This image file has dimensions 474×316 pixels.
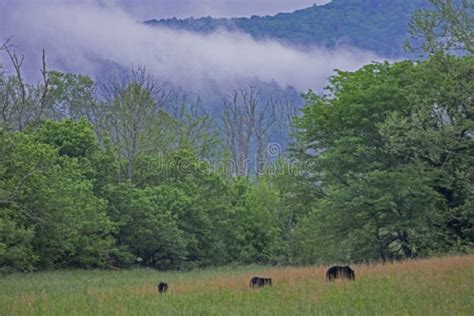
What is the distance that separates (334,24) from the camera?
156m

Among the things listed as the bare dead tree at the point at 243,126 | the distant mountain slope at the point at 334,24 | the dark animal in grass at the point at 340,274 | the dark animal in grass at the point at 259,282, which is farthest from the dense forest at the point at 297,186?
the distant mountain slope at the point at 334,24

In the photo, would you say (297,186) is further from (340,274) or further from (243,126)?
(243,126)

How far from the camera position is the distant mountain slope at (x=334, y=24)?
14762 centimetres

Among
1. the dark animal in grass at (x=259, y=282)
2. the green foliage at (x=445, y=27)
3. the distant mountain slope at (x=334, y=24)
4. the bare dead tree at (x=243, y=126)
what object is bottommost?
the dark animal in grass at (x=259, y=282)

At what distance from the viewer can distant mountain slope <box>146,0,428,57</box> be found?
14762 centimetres

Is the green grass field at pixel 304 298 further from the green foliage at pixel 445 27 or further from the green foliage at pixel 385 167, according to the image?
the green foliage at pixel 385 167

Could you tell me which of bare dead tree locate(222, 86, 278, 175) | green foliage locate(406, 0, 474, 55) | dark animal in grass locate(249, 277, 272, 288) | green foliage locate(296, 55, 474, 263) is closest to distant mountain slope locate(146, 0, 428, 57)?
bare dead tree locate(222, 86, 278, 175)

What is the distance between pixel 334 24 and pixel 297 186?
426 feet

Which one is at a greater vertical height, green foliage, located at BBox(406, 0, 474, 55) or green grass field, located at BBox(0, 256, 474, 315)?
green foliage, located at BBox(406, 0, 474, 55)

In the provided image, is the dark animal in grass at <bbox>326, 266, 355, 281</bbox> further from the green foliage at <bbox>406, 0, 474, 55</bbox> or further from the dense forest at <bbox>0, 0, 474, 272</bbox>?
the green foliage at <bbox>406, 0, 474, 55</bbox>

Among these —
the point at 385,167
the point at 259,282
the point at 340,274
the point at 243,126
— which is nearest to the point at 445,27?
the point at 340,274

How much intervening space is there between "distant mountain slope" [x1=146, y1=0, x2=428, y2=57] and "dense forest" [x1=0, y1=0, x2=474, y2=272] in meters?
105

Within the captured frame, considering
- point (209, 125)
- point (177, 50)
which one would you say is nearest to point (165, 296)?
point (209, 125)

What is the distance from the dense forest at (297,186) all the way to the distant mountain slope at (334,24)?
4137 inches
